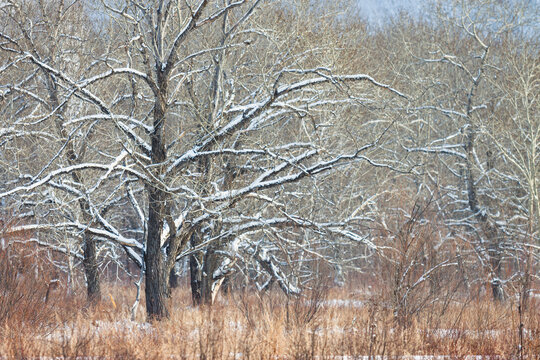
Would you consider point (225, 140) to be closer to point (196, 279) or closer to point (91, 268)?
point (196, 279)

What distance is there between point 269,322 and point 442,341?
2.39 meters

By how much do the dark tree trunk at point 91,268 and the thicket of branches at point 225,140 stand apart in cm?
7

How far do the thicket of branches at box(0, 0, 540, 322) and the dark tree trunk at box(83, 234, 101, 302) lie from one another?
7 centimetres

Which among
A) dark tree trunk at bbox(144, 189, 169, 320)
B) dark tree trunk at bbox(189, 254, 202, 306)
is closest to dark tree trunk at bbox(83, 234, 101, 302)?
dark tree trunk at bbox(189, 254, 202, 306)

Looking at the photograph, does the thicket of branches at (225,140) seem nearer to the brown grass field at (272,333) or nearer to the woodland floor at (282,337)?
the brown grass field at (272,333)

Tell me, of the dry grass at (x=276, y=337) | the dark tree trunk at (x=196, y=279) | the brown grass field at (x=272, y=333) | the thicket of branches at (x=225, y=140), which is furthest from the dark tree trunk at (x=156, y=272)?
the dark tree trunk at (x=196, y=279)

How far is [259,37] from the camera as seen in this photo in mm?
14094

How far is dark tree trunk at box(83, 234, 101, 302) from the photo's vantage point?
1370 cm

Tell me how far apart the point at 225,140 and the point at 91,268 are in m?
5.74

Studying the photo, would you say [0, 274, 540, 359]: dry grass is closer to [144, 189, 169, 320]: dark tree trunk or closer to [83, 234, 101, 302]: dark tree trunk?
[144, 189, 169, 320]: dark tree trunk

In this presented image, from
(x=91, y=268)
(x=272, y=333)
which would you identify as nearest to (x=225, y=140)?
(x=272, y=333)

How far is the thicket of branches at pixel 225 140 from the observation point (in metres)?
9.63

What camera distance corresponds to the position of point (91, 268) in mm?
14023

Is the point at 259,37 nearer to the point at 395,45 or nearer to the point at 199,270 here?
the point at 199,270
